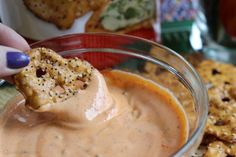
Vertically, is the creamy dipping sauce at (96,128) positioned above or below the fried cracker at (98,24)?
above

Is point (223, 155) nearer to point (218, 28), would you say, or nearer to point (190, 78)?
point (190, 78)

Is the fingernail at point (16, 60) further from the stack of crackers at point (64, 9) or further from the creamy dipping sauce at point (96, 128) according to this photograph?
the stack of crackers at point (64, 9)

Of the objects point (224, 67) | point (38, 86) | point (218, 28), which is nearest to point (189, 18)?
point (218, 28)

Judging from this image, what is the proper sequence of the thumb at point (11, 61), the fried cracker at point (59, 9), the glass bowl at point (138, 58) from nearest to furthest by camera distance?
the thumb at point (11, 61) → the glass bowl at point (138, 58) → the fried cracker at point (59, 9)

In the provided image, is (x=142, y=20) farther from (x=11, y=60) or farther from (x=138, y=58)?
(x=11, y=60)

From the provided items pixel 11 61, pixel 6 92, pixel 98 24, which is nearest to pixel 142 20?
pixel 98 24

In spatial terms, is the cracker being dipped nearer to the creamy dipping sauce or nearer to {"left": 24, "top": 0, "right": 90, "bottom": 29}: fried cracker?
the creamy dipping sauce

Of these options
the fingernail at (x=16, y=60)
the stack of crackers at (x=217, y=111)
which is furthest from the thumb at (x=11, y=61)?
the stack of crackers at (x=217, y=111)
